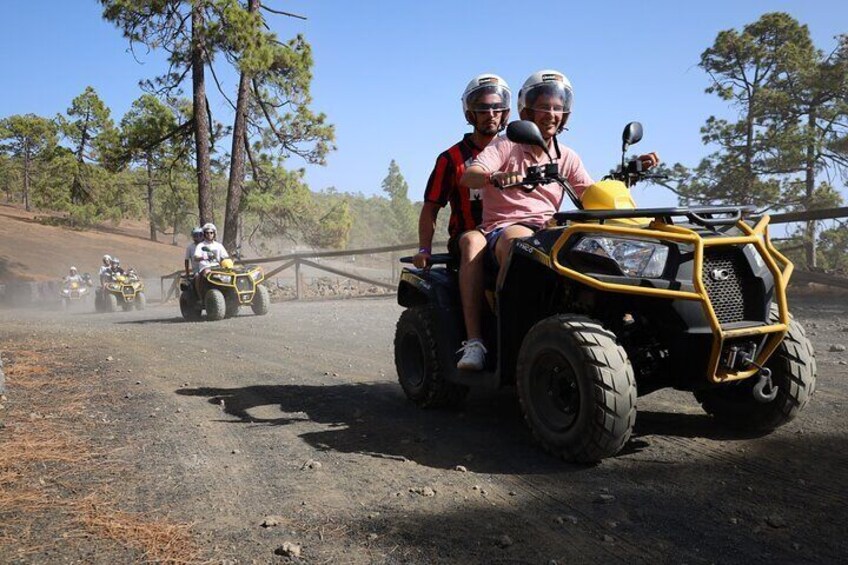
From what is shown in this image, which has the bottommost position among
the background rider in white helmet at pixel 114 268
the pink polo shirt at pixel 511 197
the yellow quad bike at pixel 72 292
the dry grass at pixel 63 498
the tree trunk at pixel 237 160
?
the yellow quad bike at pixel 72 292

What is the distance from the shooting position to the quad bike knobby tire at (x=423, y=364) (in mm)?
4539

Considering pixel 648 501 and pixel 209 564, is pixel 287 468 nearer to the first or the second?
pixel 209 564

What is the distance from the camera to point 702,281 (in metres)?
3.08

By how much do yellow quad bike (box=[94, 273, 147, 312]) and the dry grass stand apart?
1824 cm

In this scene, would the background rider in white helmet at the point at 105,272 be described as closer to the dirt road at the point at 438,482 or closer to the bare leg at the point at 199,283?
the bare leg at the point at 199,283

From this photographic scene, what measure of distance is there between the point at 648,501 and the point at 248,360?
5343 mm

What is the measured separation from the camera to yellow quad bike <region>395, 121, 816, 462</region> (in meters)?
3.08

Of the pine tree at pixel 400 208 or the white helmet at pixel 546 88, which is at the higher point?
the pine tree at pixel 400 208

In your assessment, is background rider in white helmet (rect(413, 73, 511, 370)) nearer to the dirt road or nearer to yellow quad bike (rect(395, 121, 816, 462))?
yellow quad bike (rect(395, 121, 816, 462))

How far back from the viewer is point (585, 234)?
11.1ft

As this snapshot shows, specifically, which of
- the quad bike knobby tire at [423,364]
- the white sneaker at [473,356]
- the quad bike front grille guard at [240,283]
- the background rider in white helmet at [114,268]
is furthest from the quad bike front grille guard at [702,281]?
the background rider in white helmet at [114,268]

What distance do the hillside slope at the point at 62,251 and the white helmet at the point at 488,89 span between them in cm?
3822

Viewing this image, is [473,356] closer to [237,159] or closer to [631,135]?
[631,135]

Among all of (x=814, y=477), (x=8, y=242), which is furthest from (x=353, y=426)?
(x=8, y=242)
